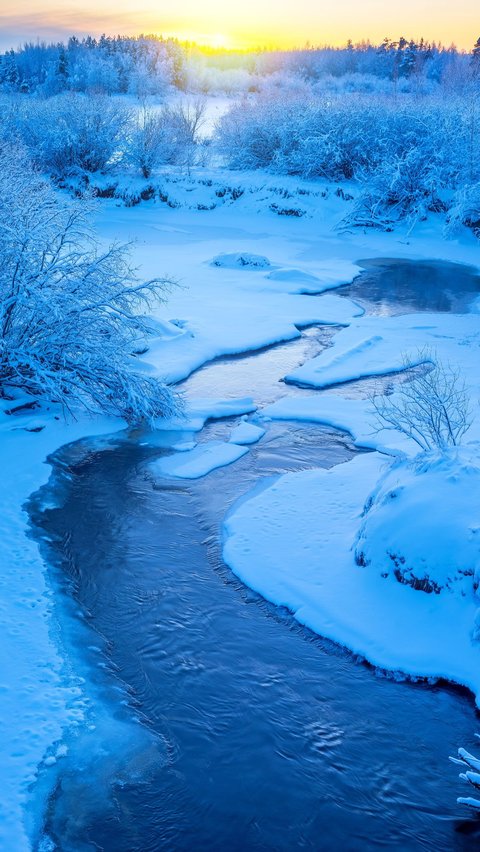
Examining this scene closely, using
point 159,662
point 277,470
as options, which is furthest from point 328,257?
point 159,662

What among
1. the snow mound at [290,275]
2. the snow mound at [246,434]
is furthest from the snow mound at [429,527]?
the snow mound at [290,275]

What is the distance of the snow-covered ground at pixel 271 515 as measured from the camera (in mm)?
5652

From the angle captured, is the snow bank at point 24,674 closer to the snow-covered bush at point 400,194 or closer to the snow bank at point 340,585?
the snow bank at point 340,585

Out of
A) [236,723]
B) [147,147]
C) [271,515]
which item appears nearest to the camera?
[236,723]

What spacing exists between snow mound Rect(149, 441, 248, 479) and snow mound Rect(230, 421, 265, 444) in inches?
7.6

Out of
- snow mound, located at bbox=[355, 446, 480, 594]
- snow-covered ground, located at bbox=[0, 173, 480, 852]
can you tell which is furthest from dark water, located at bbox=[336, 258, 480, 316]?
snow mound, located at bbox=[355, 446, 480, 594]

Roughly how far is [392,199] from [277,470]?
70.6 feet

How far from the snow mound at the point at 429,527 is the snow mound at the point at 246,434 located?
315 centimetres

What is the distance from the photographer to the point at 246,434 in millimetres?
10617

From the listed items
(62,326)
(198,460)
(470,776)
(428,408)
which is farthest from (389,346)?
(470,776)

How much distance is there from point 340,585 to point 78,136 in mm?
29309

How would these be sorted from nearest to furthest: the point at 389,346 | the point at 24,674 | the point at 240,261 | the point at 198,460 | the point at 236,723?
the point at 236,723 < the point at 24,674 < the point at 198,460 < the point at 389,346 < the point at 240,261

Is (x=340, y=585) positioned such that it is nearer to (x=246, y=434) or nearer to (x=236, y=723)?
(x=236, y=723)

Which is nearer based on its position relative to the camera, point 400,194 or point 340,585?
point 340,585
